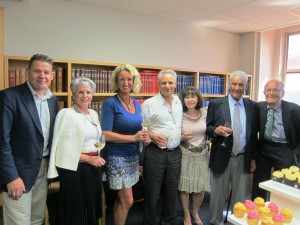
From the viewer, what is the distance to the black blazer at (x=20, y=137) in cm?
153

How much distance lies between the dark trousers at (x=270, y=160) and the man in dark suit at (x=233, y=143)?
75 millimetres

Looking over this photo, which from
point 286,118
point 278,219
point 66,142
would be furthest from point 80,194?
point 286,118

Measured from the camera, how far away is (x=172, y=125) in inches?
84.1

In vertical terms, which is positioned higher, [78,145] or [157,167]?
[78,145]

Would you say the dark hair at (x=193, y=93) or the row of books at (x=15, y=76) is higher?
the row of books at (x=15, y=76)

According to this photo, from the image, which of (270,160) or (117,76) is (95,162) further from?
(270,160)

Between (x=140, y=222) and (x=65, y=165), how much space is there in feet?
4.58

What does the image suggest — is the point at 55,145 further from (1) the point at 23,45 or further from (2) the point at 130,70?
(1) the point at 23,45

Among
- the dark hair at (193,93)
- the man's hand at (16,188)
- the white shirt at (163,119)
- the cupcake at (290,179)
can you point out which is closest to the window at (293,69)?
the dark hair at (193,93)

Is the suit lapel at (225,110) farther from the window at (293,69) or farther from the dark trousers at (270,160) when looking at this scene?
the window at (293,69)

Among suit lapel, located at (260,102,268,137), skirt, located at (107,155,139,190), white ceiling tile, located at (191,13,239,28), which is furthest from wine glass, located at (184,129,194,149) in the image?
white ceiling tile, located at (191,13,239,28)

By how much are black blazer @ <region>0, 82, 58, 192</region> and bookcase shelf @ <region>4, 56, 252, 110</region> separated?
3.65ft

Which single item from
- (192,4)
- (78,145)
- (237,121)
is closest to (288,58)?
(192,4)

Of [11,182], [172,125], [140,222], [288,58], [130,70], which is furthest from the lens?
[288,58]
